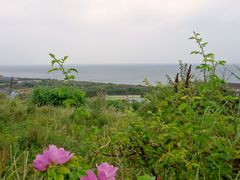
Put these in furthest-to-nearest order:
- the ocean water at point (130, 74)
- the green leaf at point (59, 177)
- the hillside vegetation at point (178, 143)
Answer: the ocean water at point (130, 74), the hillside vegetation at point (178, 143), the green leaf at point (59, 177)

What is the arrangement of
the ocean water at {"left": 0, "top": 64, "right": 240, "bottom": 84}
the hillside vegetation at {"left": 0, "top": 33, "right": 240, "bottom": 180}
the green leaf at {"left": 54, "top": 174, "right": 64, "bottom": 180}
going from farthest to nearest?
1. the ocean water at {"left": 0, "top": 64, "right": 240, "bottom": 84}
2. the hillside vegetation at {"left": 0, "top": 33, "right": 240, "bottom": 180}
3. the green leaf at {"left": 54, "top": 174, "right": 64, "bottom": 180}

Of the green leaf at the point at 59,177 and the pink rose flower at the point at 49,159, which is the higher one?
the pink rose flower at the point at 49,159

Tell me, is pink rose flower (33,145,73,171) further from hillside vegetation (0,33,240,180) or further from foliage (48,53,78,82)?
foliage (48,53,78,82)

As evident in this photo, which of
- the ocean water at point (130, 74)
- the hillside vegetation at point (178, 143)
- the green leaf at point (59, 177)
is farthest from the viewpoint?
the ocean water at point (130, 74)

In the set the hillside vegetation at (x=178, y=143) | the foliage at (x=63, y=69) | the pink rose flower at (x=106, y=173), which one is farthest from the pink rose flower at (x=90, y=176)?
the foliage at (x=63, y=69)

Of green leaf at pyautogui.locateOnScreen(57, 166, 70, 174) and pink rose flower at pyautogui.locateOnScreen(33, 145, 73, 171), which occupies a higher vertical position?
pink rose flower at pyautogui.locateOnScreen(33, 145, 73, 171)

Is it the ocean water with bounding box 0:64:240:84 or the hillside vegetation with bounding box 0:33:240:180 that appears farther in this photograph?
the ocean water with bounding box 0:64:240:84

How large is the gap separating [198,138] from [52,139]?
288 centimetres

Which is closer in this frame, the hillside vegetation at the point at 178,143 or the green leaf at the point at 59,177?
the green leaf at the point at 59,177

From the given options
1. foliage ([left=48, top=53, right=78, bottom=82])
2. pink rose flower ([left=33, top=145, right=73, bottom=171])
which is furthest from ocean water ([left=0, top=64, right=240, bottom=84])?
pink rose flower ([left=33, top=145, right=73, bottom=171])

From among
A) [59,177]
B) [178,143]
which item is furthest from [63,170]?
[178,143]

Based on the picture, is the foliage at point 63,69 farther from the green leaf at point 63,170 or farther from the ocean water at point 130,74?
the green leaf at point 63,170

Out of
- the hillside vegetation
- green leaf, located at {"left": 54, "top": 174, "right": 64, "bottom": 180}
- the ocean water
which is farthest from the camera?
the ocean water

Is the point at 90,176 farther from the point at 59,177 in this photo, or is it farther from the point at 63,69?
Result: the point at 63,69
